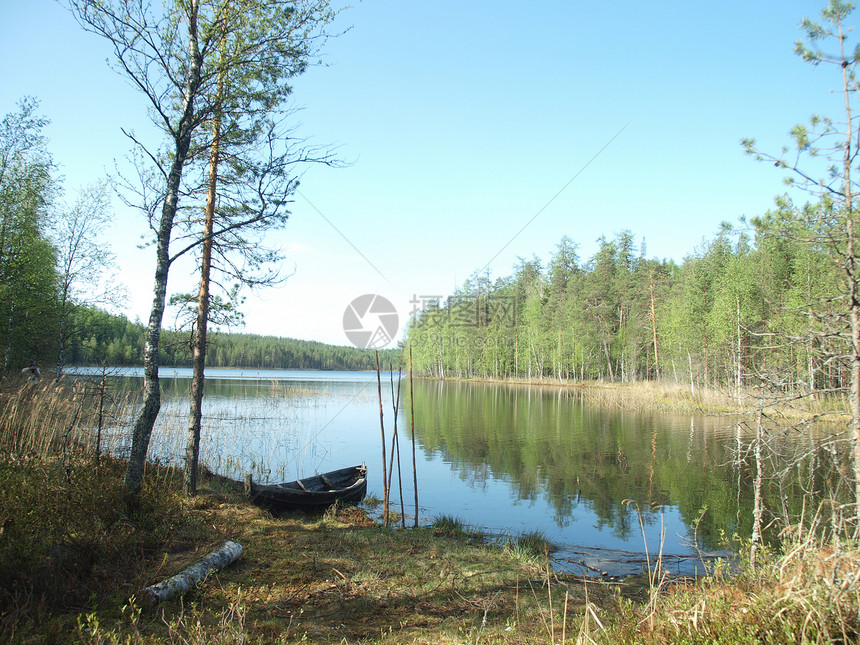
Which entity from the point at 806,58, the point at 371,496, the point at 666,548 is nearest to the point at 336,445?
the point at 371,496

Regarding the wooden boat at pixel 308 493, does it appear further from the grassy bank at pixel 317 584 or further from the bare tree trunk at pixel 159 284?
the bare tree trunk at pixel 159 284

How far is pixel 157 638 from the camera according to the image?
3.90 meters

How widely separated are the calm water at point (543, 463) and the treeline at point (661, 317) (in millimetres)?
3197

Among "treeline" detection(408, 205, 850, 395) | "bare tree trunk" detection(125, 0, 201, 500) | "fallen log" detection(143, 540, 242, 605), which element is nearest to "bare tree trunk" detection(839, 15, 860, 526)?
"treeline" detection(408, 205, 850, 395)

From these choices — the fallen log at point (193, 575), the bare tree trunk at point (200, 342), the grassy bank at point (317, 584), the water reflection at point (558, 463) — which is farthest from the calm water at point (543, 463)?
the fallen log at point (193, 575)

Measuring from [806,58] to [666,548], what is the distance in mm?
9069

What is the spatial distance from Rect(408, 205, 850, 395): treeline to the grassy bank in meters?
3.66

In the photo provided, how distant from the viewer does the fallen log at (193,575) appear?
16.0ft

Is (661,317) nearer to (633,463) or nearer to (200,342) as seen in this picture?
(633,463)

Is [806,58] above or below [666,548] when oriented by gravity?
above

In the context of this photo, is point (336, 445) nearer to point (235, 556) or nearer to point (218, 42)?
point (235, 556)

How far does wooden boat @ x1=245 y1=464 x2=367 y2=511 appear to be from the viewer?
9.96 meters

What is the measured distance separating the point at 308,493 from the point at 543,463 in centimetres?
988

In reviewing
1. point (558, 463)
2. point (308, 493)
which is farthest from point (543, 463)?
point (308, 493)
